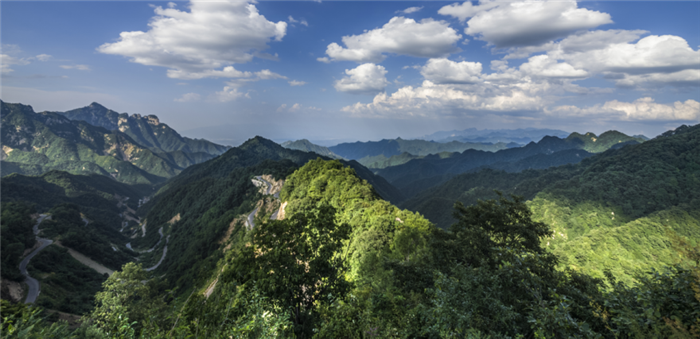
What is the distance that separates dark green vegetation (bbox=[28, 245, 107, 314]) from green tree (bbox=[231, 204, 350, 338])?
262ft

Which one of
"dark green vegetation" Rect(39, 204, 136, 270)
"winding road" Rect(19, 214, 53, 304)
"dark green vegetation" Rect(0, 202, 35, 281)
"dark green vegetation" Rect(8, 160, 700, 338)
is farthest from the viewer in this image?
"dark green vegetation" Rect(39, 204, 136, 270)

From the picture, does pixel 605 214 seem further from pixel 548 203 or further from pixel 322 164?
pixel 322 164

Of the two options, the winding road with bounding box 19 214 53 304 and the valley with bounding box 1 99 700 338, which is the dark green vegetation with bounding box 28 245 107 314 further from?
the winding road with bounding box 19 214 53 304

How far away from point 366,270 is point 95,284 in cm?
10652

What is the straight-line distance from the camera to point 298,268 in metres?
13.9

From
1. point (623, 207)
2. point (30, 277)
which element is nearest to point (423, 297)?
point (30, 277)

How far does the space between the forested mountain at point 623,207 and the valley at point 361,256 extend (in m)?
0.69

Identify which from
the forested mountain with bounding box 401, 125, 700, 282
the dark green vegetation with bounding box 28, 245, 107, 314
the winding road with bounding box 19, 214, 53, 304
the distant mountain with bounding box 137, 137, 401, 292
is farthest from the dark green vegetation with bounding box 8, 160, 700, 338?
the winding road with bounding box 19, 214, 53, 304

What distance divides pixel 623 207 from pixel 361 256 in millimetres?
146014

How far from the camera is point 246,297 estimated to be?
12664mm

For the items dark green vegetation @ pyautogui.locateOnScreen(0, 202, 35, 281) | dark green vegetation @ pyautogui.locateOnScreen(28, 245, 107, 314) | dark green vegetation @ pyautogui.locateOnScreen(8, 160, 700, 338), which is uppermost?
dark green vegetation @ pyautogui.locateOnScreen(8, 160, 700, 338)

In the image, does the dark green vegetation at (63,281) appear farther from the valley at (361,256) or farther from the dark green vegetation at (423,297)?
the dark green vegetation at (423,297)

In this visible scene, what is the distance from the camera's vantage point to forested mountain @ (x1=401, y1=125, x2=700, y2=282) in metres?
75.3

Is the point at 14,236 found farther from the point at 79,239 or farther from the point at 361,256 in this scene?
the point at 361,256
